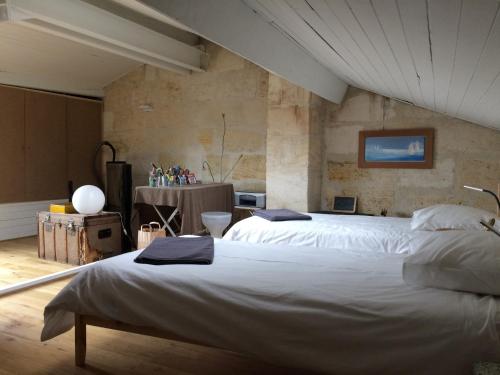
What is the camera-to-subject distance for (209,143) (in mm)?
5457

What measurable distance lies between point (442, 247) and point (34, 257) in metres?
4.19

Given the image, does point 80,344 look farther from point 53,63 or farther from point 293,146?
point 53,63

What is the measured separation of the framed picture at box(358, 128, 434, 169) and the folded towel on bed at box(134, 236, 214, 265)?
245 centimetres

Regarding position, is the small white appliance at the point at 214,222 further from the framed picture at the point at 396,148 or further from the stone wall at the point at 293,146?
the framed picture at the point at 396,148

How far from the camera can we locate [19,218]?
5.35 m

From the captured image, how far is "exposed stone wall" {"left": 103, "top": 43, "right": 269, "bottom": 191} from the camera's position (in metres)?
5.14

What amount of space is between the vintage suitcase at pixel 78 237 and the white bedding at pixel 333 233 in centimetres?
168

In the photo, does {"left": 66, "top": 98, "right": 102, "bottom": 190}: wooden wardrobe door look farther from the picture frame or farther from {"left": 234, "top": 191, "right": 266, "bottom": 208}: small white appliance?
the picture frame

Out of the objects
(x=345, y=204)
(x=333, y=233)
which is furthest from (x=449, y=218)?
(x=345, y=204)

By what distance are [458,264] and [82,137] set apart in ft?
18.3

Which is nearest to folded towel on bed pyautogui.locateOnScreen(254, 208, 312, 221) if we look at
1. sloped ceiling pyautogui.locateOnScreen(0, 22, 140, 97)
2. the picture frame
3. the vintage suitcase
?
the picture frame

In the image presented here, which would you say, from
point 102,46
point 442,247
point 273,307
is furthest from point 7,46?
point 442,247

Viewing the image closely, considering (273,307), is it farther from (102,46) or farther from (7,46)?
(7,46)

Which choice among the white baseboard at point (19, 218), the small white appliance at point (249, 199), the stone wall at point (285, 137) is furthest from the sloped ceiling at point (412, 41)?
the white baseboard at point (19, 218)
